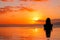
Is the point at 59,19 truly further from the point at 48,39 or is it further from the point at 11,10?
the point at 11,10

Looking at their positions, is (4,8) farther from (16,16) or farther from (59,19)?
(59,19)

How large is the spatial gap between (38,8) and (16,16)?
20cm

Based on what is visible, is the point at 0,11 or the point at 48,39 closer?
the point at 48,39

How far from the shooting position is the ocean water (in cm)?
132

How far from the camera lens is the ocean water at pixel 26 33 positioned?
4.33 ft

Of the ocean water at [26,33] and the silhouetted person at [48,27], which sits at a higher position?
the silhouetted person at [48,27]

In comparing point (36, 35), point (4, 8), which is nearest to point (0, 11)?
point (4, 8)

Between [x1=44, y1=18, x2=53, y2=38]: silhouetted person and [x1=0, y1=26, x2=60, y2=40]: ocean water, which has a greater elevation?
[x1=44, y1=18, x2=53, y2=38]: silhouetted person

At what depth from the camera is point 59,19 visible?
1.36m

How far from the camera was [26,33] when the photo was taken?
4.38 feet

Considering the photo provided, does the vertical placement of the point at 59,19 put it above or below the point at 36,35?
above

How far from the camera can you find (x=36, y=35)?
4.34ft

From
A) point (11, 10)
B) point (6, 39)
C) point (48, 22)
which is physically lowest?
point (6, 39)

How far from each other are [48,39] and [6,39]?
34 centimetres
